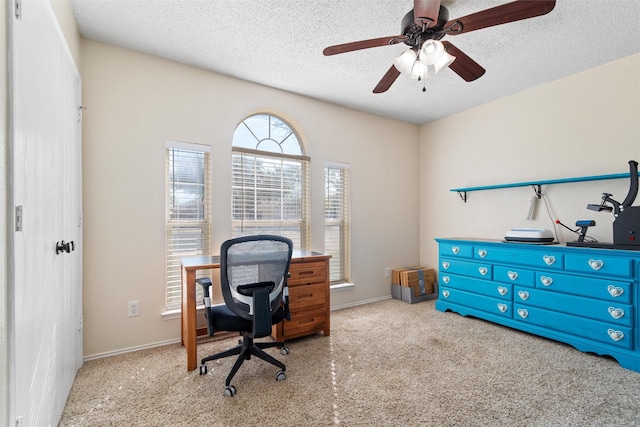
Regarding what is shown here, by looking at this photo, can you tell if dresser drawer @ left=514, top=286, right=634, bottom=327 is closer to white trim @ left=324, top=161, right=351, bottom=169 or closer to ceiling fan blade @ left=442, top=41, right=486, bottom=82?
ceiling fan blade @ left=442, top=41, right=486, bottom=82

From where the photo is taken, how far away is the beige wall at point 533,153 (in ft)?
9.12

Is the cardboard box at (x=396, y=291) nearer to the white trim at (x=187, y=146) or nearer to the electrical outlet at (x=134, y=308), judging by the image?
the white trim at (x=187, y=146)

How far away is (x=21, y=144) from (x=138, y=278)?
1.78m

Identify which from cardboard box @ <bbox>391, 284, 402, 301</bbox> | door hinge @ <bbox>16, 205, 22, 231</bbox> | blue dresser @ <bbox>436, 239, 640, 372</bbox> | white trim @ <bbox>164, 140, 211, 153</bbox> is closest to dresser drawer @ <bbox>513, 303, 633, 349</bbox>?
blue dresser @ <bbox>436, 239, 640, 372</bbox>

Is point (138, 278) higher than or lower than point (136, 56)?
lower

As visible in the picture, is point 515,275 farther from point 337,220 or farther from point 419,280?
point 337,220

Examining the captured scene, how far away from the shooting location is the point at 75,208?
213cm

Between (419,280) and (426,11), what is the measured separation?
10.9ft

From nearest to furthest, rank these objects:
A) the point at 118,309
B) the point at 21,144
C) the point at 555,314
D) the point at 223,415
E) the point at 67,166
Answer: the point at 21,144, the point at 223,415, the point at 67,166, the point at 118,309, the point at 555,314

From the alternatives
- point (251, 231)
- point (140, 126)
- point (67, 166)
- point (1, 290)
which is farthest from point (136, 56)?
point (1, 290)

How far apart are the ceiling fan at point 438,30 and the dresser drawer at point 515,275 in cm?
191

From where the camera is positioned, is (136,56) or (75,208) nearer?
(75,208)

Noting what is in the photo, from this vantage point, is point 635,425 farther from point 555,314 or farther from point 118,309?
point 118,309

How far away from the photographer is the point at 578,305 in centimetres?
256
